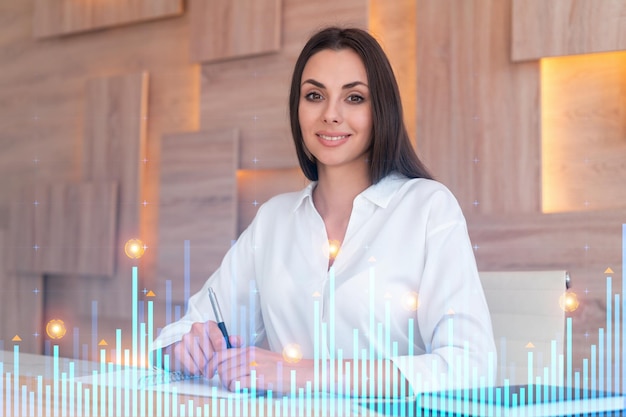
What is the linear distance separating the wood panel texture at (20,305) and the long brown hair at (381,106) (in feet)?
7.78

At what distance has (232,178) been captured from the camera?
2939mm

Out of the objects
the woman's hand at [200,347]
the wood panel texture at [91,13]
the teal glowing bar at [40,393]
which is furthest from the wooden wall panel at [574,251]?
the wood panel texture at [91,13]

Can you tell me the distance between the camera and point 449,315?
1.27 m

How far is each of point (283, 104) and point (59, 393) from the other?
76.6 inches

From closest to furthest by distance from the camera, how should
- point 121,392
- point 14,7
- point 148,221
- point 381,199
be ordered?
point 121,392 → point 381,199 → point 148,221 → point 14,7

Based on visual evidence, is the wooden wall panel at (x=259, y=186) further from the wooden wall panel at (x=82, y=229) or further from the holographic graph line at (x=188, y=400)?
the holographic graph line at (x=188, y=400)

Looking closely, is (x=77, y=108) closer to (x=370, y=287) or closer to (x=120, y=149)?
(x=120, y=149)

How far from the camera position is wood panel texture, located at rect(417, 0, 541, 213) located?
2322mm

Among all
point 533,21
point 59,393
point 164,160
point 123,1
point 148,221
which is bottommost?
point 59,393

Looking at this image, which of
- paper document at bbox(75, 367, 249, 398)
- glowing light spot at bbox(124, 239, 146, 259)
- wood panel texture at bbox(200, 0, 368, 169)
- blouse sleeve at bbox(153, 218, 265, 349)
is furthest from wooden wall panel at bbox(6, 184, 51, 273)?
paper document at bbox(75, 367, 249, 398)

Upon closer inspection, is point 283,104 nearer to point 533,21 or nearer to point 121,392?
point 533,21

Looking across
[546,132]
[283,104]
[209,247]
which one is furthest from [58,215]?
[546,132]

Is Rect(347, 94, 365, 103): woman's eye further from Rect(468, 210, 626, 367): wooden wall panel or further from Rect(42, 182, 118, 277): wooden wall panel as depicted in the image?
Rect(42, 182, 118, 277): wooden wall panel

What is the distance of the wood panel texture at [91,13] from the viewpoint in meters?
3.17
